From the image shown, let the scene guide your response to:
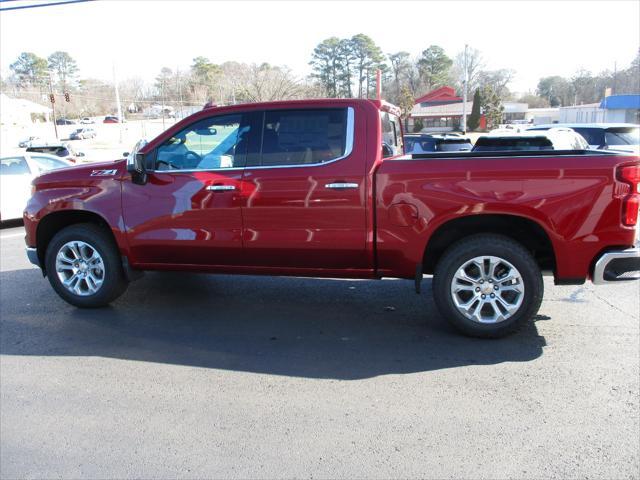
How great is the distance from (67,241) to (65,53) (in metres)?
120

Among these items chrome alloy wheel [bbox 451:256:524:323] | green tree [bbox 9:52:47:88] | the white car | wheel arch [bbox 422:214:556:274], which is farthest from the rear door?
green tree [bbox 9:52:47:88]

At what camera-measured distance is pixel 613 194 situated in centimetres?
411

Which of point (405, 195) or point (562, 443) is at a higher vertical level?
point (405, 195)

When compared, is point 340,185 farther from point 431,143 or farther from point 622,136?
point 622,136

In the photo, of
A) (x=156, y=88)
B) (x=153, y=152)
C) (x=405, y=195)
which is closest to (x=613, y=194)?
(x=405, y=195)

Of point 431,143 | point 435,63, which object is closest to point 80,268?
point 431,143

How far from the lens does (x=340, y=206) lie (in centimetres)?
459

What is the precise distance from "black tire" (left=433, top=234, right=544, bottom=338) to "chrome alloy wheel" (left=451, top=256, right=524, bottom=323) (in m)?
0.02

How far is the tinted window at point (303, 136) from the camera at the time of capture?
185 inches

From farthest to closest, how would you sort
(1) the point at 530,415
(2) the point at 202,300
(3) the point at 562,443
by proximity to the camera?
(2) the point at 202,300, (1) the point at 530,415, (3) the point at 562,443

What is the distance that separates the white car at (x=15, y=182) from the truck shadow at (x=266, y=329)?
5.46 meters

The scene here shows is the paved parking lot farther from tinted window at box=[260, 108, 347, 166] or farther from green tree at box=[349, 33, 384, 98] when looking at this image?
green tree at box=[349, 33, 384, 98]

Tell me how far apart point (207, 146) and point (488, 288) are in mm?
2821

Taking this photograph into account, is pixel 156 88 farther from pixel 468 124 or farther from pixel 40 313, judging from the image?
pixel 40 313
